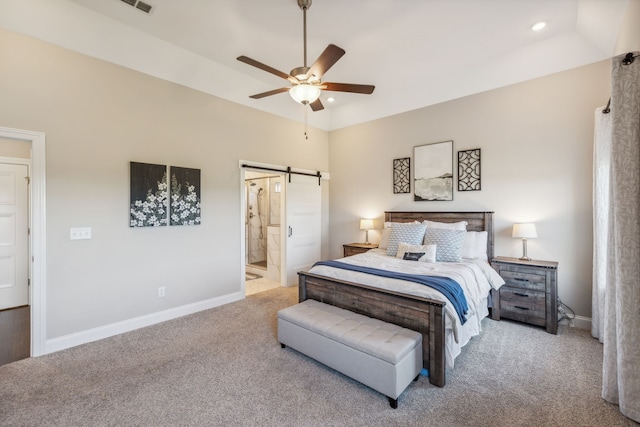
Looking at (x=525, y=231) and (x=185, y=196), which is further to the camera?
(x=185, y=196)

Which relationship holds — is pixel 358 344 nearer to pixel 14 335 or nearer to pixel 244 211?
pixel 244 211

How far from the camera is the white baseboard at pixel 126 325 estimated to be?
2887 millimetres

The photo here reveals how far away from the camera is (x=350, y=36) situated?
3.30m

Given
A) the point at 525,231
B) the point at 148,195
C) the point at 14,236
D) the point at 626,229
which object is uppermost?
the point at 148,195

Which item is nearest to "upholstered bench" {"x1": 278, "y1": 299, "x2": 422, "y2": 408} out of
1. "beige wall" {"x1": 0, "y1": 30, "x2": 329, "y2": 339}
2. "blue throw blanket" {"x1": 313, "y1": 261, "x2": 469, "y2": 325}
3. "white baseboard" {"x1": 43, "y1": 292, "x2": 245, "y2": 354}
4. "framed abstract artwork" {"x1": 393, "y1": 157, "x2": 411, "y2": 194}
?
"blue throw blanket" {"x1": 313, "y1": 261, "x2": 469, "y2": 325}

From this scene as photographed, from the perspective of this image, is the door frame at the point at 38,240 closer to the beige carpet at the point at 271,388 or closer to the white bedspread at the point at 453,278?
the beige carpet at the point at 271,388

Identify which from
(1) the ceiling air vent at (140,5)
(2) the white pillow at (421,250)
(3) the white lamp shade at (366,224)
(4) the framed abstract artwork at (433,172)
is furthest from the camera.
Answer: (3) the white lamp shade at (366,224)

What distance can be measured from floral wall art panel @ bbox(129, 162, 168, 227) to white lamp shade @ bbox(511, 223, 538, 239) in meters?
4.37

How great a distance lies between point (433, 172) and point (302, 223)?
247cm

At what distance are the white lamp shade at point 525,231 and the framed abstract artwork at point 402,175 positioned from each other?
172 centimetres

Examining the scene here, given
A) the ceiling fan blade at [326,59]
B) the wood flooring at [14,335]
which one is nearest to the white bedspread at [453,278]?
the ceiling fan blade at [326,59]

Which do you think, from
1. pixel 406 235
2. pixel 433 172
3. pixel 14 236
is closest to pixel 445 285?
pixel 406 235

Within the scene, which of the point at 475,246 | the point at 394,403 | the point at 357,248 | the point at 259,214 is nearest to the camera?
the point at 394,403

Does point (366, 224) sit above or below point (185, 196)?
below
